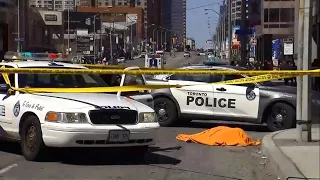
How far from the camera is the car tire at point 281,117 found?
14.1 meters

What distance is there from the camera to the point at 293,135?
12.0m

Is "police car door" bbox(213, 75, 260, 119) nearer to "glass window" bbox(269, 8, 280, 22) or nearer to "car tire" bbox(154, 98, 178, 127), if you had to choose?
"car tire" bbox(154, 98, 178, 127)

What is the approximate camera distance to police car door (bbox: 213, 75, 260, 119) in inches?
561

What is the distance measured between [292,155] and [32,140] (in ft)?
13.4

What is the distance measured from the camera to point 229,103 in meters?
14.4

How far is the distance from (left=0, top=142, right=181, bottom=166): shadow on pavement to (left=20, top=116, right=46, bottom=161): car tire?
0.64 feet

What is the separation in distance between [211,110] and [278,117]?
159cm

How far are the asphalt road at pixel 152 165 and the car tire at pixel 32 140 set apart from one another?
129 millimetres

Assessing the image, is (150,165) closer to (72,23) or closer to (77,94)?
(77,94)

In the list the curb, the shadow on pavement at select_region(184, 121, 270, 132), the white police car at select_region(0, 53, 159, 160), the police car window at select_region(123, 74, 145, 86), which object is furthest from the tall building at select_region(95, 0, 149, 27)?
the white police car at select_region(0, 53, 159, 160)

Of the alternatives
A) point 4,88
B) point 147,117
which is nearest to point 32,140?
point 4,88

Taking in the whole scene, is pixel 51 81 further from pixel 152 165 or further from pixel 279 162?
pixel 279 162

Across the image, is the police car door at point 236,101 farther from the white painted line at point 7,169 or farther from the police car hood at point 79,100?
the white painted line at point 7,169

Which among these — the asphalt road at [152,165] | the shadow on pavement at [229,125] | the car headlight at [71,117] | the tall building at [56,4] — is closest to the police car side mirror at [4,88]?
the asphalt road at [152,165]
